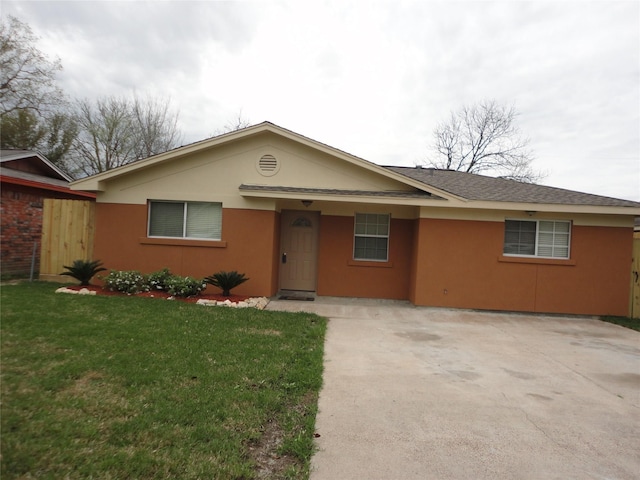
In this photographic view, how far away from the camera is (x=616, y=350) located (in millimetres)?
6988

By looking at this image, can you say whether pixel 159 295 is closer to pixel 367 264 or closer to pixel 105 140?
pixel 367 264

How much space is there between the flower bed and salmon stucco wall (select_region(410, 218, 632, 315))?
425 cm

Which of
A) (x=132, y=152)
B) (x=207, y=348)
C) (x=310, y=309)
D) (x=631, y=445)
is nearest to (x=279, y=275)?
(x=310, y=309)

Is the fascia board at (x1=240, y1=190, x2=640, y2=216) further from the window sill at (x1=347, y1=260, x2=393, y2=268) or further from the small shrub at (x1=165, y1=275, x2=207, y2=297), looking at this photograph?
the small shrub at (x1=165, y1=275, x2=207, y2=297)

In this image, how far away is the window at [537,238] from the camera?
33.3ft

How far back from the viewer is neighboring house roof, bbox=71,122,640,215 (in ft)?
31.2

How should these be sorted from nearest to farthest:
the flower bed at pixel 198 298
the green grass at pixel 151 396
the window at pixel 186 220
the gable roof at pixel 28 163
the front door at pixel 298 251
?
the green grass at pixel 151 396
the flower bed at pixel 198 298
the window at pixel 186 220
the front door at pixel 298 251
the gable roof at pixel 28 163

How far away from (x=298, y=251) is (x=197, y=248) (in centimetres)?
286

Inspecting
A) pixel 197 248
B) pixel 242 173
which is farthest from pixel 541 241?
pixel 197 248

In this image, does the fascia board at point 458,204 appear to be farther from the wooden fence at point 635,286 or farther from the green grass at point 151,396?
the green grass at point 151,396

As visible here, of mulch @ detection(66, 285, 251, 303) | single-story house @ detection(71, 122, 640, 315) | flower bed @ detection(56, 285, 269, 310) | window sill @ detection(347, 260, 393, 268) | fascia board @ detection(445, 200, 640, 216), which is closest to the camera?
flower bed @ detection(56, 285, 269, 310)

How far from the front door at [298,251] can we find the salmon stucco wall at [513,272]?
3061 mm

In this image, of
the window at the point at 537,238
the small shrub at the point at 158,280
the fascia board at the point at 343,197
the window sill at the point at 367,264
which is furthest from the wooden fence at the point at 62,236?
the window at the point at 537,238

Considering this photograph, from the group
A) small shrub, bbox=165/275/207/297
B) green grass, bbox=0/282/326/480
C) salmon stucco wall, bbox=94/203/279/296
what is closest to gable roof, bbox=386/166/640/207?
Answer: salmon stucco wall, bbox=94/203/279/296
